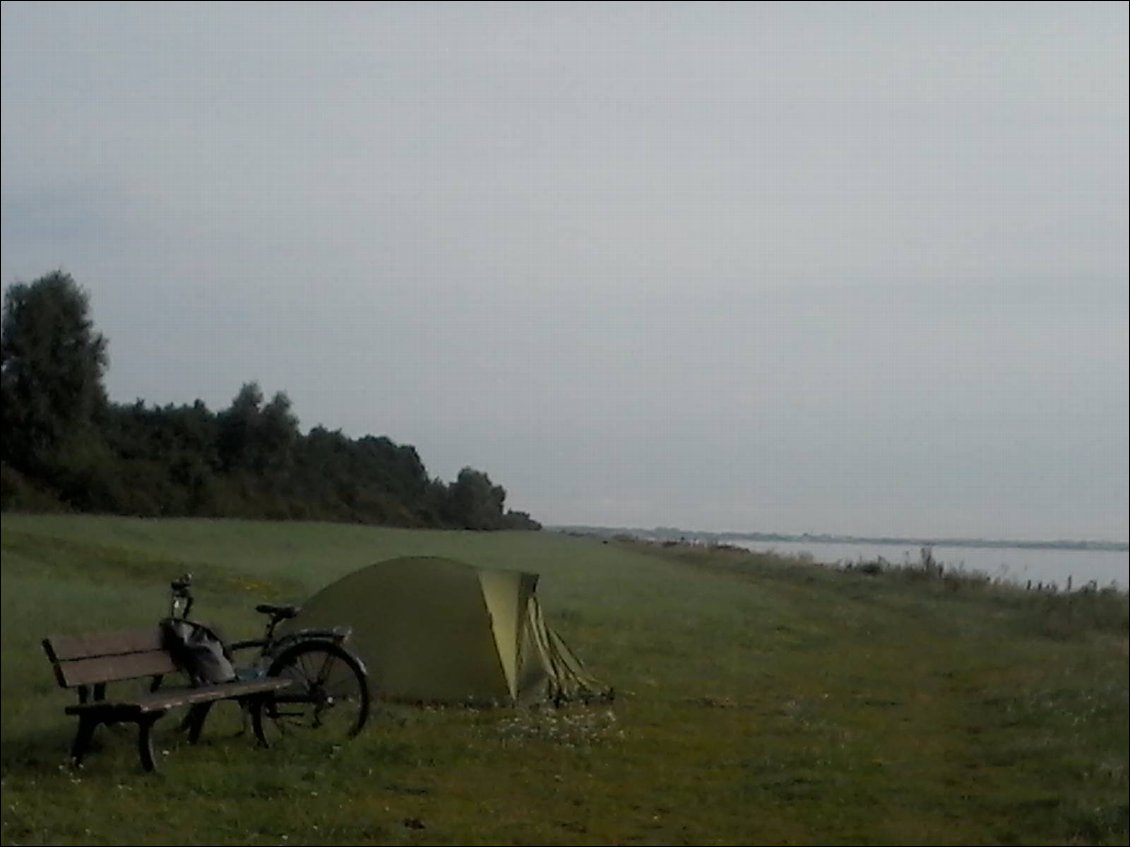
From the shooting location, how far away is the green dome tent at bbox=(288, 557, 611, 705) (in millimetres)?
13805

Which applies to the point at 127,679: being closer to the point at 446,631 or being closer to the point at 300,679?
the point at 300,679

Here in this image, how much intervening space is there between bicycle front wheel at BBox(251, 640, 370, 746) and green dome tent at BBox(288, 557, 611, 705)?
1.86 meters

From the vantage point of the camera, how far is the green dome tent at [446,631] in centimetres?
1380

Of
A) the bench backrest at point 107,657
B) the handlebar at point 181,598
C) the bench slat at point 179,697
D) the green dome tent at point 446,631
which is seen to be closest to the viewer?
the bench slat at point 179,697

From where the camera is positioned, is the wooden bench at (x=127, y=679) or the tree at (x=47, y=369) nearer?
the wooden bench at (x=127, y=679)

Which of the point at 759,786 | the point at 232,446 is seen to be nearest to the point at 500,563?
the point at 232,446

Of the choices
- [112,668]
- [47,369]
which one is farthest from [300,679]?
[47,369]

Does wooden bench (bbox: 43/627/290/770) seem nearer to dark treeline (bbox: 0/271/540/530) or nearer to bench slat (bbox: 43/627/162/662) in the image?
bench slat (bbox: 43/627/162/662)

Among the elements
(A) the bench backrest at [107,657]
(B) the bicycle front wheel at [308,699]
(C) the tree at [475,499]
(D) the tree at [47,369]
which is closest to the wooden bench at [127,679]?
(A) the bench backrest at [107,657]

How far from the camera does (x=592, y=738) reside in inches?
476

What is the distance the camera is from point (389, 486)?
550 inches

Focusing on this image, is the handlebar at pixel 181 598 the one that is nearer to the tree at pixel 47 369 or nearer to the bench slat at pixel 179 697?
the bench slat at pixel 179 697

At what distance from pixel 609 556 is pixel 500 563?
6.73 m

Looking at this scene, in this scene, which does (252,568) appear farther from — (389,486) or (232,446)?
(389,486)
